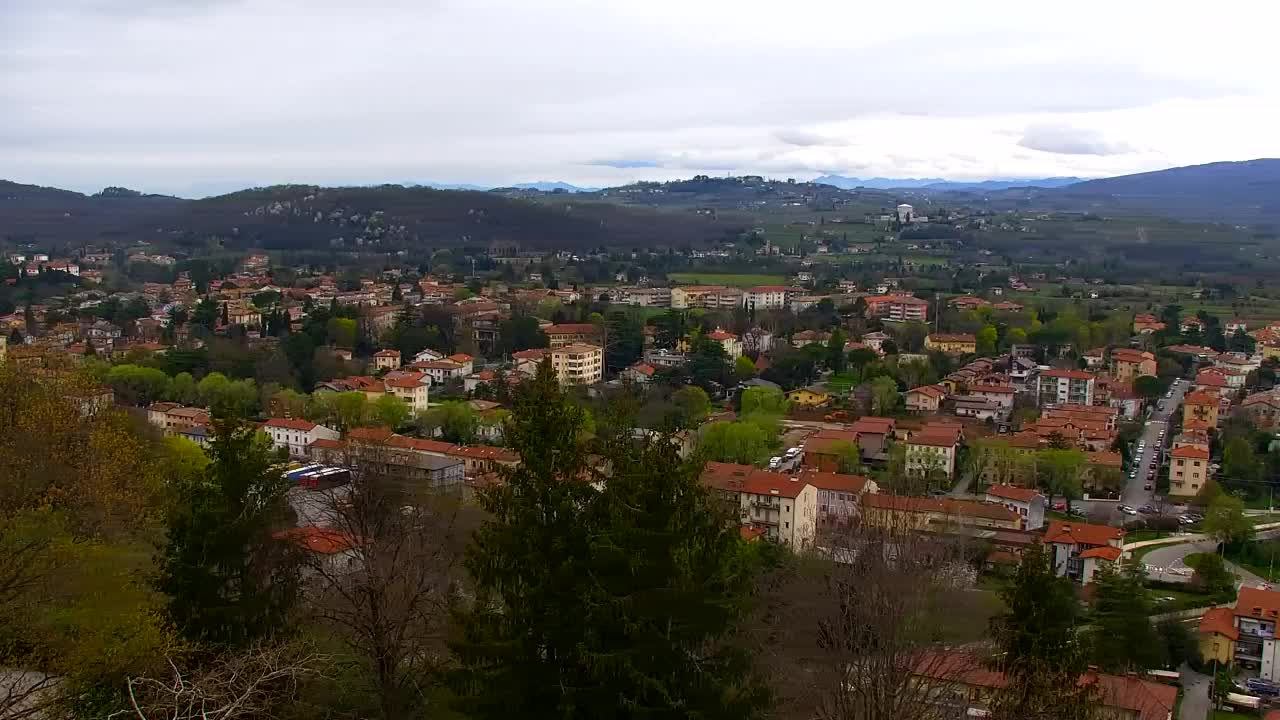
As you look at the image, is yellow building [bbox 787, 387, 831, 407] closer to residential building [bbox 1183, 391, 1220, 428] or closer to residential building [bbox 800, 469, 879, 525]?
residential building [bbox 1183, 391, 1220, 428]

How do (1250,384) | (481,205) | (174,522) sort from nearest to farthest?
(174,522), (1250,384), (481,205)

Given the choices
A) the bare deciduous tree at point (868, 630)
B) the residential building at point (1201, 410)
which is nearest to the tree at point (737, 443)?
the bare deciduous tree at point (868, 630)

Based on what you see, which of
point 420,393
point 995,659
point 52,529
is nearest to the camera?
point 52,529

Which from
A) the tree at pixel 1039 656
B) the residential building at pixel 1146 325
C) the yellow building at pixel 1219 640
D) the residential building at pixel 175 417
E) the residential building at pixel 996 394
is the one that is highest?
the tree at pixel 1039 656

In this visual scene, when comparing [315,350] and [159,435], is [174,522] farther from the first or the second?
[315,350]

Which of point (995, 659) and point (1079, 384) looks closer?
point (995, 659)

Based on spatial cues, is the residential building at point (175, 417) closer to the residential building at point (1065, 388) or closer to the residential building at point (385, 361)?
the residential building at point (385, 361)

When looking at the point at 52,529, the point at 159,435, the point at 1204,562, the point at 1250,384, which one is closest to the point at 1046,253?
the point at 1250,384
